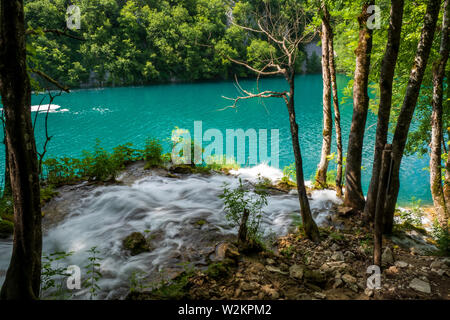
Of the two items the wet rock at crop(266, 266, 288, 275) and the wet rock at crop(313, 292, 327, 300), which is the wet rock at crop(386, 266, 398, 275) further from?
the wet rock at crop(266, 266, 288, 275)

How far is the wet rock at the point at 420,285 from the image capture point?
14.0 feet

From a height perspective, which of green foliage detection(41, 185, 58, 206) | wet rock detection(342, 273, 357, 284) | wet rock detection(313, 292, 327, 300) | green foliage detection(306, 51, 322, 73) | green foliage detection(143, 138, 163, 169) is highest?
green foliage detection(306, 51, 322, 73)

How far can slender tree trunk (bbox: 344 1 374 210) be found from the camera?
6949mm

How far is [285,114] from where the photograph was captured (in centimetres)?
3241

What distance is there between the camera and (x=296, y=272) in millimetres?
4715

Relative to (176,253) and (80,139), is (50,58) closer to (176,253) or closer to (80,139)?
(80,139)

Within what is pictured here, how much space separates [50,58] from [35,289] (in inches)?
2478

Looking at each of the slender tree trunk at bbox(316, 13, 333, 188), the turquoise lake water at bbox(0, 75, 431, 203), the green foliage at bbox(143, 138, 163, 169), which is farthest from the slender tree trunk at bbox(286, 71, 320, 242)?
the turquoise lake water at bbox(0, 75, 431, 203)

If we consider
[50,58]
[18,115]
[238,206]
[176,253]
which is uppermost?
[50,58]

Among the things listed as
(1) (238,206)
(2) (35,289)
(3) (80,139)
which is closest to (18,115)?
(2) (35,289)

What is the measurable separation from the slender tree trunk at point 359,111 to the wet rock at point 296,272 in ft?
12.0

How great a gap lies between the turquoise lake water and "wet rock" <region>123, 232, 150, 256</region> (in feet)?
35.4

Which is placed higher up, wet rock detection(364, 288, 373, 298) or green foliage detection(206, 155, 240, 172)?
green foliage detection(206, 155, 240, 172)

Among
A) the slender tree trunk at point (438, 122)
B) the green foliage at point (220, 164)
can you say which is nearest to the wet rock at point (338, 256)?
the slender tree trunk at point (438, 122)
